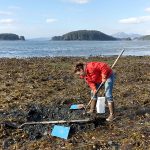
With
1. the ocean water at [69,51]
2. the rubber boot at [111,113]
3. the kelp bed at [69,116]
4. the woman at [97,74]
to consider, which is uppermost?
the woman at [97,74]

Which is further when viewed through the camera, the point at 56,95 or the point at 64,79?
the point at 64,79

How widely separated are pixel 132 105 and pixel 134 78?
22.4 ft

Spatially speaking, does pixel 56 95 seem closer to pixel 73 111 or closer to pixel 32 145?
pixel 73 111

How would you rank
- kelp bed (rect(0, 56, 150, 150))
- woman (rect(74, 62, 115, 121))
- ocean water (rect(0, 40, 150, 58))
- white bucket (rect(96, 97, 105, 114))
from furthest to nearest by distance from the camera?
ocean water (rect(0, 40, 150, 58)) → white bucket (rect(96, 97, 105, 114)) → woman (rect(74, 62, 115, 121)) → kelp bed (rect(0, 56, 150, 150))

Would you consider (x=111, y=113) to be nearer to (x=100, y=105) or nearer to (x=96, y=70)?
(x=100, y=105)

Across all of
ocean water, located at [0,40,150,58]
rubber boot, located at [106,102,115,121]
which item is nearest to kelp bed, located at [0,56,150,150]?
rubber boot, located at [106,102,115,121]

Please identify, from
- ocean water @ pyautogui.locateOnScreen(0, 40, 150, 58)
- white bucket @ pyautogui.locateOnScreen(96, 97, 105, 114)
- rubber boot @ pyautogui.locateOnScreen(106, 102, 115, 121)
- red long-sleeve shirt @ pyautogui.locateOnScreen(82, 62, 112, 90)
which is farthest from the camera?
ocean water @ pyautogui.locateOnScreen(0, 40, 150, 58)

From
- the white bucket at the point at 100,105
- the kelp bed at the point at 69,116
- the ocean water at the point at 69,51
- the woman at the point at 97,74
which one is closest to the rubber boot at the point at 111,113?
the woman at the point at 97,74

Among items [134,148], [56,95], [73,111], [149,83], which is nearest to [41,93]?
[56,95]

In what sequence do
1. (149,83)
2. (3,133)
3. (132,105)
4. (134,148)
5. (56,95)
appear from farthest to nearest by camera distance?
(149,83)
(56,95)
(132,105)
(3,133)
(134,148)

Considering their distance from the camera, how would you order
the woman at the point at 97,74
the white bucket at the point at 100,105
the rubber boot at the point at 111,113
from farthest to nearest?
the white bucket at the point at 100,105
the rubber boot at the point at 111,113
the woman at the point at 97,74

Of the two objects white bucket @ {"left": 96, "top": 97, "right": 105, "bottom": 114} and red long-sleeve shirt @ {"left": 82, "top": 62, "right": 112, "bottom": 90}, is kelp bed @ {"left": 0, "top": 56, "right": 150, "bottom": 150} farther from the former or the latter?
red long-sleeve shirt @ {"left": 82, "top": 62, "right": 112, "bottom": 90}

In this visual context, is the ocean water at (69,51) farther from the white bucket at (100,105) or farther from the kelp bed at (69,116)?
the white bucket at (100,105)

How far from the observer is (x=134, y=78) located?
19.8 metres
